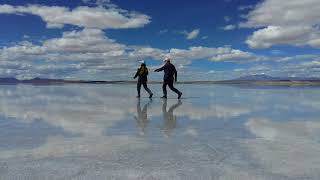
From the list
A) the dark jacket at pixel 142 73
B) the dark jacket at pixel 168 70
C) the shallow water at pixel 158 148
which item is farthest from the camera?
the dark jacket at pixel 142 73

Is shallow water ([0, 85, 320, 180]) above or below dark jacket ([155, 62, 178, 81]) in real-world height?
below

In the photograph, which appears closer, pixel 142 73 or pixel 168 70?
pixel 168 70

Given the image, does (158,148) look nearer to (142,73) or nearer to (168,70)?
(168,70)

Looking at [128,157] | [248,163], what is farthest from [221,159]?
[128,157]

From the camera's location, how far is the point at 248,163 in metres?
5.86

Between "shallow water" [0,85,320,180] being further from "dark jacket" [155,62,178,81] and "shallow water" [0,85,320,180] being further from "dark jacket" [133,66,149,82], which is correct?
"dark jacket" [133,66,149,82]

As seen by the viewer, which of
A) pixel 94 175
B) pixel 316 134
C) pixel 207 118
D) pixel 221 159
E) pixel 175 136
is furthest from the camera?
pixel 207 118

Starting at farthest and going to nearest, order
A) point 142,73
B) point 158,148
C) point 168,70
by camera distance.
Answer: point 142,73 < point 168,70 < point 158,148

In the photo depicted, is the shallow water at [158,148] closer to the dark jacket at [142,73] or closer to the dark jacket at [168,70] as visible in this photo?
the dark jacket at [168,70]

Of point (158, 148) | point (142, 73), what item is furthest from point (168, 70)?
point (158, 148)

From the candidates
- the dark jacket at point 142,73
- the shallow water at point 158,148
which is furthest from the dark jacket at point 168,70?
the shallow water at point 158,148

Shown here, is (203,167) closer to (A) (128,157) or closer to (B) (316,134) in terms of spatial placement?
(A) (128,157)

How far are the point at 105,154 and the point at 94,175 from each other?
4.11 ft

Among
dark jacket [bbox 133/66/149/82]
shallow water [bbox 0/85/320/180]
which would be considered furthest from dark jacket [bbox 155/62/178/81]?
shallow water [bbox 0/85/320/180]
